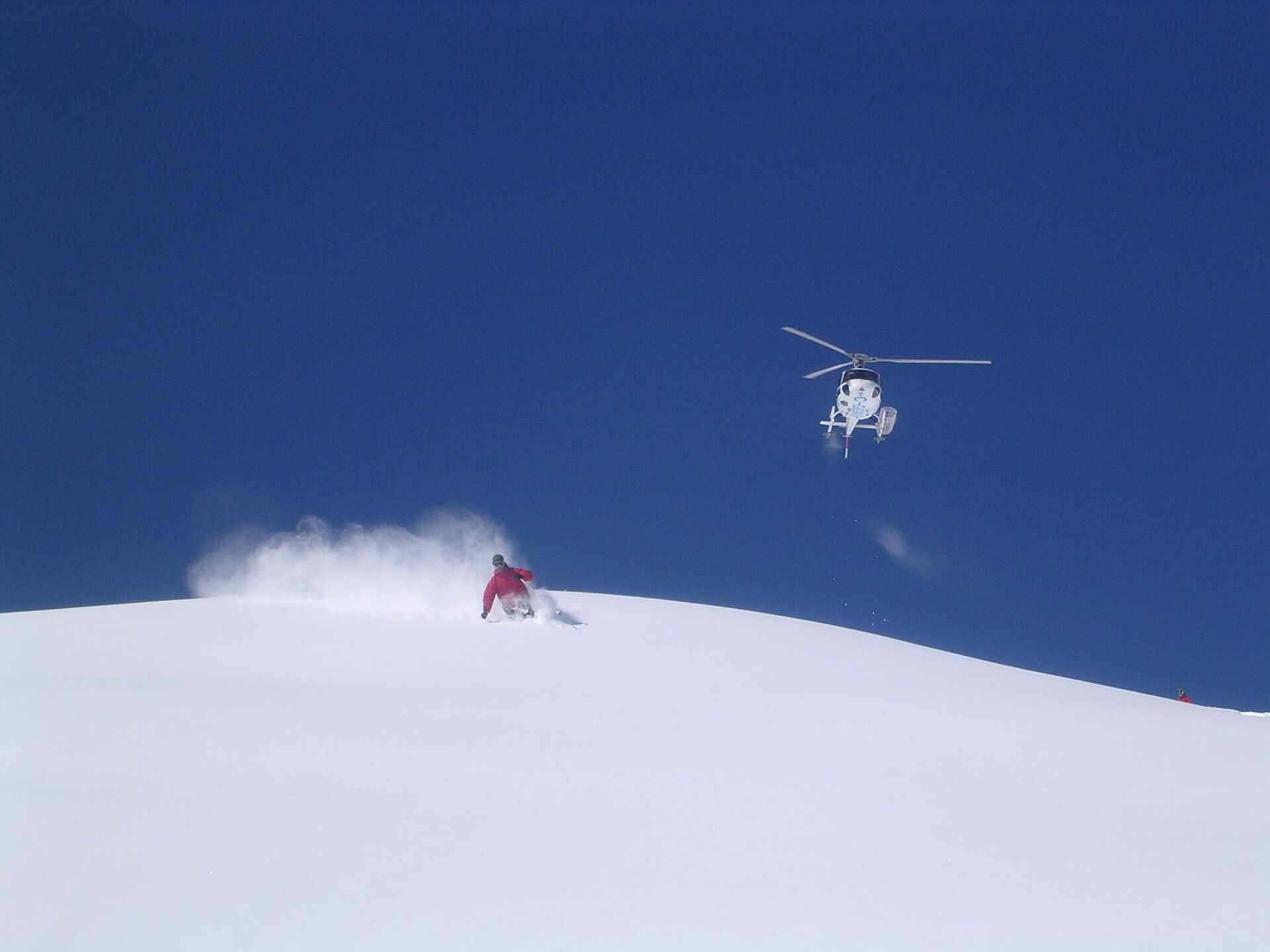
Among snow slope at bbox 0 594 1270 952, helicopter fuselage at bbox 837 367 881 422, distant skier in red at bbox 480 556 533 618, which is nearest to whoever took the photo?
snow slope at bbox 0 594 1270 952

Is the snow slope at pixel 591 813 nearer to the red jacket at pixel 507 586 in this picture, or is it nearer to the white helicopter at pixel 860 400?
the red jacket at pixel 507 586

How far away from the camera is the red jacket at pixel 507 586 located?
12.6m

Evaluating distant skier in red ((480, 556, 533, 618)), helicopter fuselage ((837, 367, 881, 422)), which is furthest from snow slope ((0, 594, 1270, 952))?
helicopter fuselage ((837, 367, 881, 422))

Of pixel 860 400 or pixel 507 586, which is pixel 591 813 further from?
pixel 860 400

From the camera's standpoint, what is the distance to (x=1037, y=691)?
30.7ft

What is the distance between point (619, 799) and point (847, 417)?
1575 centimetres

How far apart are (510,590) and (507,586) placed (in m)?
0.09

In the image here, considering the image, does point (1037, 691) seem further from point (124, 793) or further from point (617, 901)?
point (124, 793)

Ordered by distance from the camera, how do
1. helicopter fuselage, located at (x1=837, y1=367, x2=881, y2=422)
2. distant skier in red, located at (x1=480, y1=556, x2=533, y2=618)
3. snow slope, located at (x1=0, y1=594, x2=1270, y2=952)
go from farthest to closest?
helicopter fuselage, located at (x1=837, y1=367, x2=881, y2=422), distant skier in red, located at (x1=480, y1=556, x2=533, y2=618), snow slope, located at (x1=0, y1=594, x2=1270, y2=952)

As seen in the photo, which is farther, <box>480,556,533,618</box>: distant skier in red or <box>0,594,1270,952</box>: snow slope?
<box>480,556,533,618</box>: distant skier in red

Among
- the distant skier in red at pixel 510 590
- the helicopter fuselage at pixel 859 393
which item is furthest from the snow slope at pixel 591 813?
the helicopter fuselage at pixel 859 393

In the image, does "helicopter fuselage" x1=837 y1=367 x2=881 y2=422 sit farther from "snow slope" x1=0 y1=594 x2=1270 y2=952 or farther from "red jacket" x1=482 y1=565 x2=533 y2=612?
"snow slope" x1=0 y1=594 x2=1270 y2=952

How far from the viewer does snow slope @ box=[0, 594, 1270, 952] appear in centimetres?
343

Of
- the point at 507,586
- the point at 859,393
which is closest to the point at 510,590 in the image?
the point at 507,586
